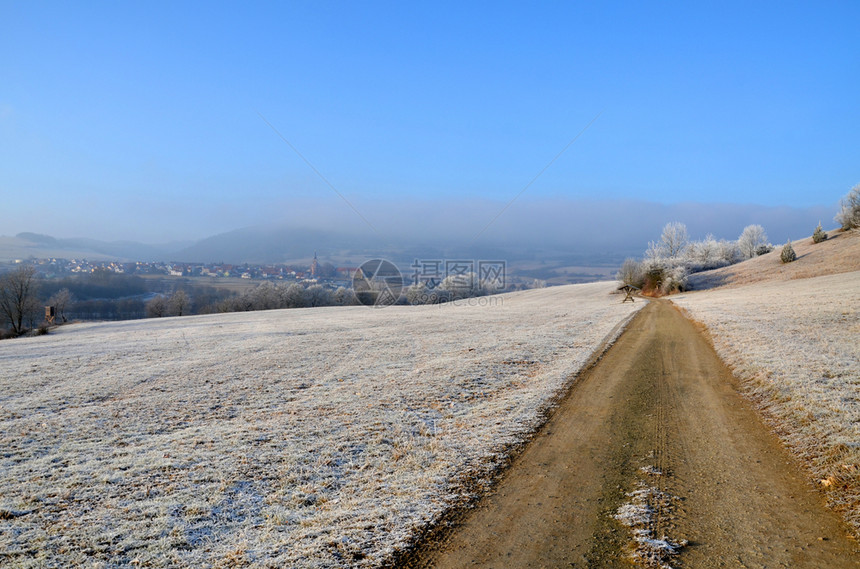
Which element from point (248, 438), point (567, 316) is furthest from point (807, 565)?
point (567, 316)

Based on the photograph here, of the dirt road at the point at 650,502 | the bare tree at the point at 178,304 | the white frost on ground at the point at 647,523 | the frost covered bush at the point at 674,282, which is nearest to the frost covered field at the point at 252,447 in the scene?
the dirt road at the point at 650,502

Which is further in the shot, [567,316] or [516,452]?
[567,316]

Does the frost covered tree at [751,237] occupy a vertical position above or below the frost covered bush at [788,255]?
above

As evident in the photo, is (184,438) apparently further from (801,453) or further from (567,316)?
(567,316)

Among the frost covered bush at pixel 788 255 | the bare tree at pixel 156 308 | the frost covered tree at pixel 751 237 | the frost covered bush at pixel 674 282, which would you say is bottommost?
the bare tree at pixel 156 308

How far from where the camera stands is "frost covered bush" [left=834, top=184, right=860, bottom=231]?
55581mm

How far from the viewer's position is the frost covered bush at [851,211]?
5558 centimetres

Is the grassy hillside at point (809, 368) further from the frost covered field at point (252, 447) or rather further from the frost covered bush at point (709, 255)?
the frost covered bush at point (709, 255)

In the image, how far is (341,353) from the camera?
19469 mm

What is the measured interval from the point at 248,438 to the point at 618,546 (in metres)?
7.47

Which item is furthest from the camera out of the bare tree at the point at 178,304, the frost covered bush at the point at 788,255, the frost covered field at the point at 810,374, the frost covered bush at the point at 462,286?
the frost covered bush at the point at 462,286

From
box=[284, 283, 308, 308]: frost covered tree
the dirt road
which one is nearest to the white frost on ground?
the dirt road

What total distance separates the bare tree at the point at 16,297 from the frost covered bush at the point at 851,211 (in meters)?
111

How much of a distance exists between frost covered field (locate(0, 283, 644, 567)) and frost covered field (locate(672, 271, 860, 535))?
5.02m
